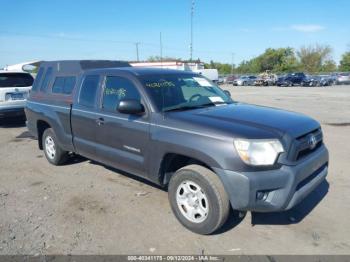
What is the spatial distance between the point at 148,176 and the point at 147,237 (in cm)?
83

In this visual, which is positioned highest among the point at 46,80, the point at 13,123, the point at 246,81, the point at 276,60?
the point at 276,60

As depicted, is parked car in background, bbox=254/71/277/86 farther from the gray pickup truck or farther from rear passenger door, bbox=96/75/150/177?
rear passenger door, bbox=96/75/150/177

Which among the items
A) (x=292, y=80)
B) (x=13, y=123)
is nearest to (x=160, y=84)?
(x=13, y=123)

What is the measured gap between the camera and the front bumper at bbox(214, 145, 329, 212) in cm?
338

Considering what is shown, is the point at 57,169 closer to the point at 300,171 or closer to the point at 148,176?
the point at 148,176

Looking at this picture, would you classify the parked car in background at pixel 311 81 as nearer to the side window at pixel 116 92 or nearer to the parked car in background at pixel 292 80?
the parked car in background at pixel 292 80

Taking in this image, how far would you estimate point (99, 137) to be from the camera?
505 cm

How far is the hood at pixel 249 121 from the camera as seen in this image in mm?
3539

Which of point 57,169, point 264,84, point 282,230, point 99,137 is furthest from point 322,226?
point 264,84

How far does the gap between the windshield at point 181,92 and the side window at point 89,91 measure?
99 centimetres

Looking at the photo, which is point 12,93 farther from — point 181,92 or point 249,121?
point 249,121

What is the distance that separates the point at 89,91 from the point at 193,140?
7.58 ft

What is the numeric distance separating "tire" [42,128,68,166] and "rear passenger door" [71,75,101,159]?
2.72 feet

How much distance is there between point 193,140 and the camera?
3.70 m
